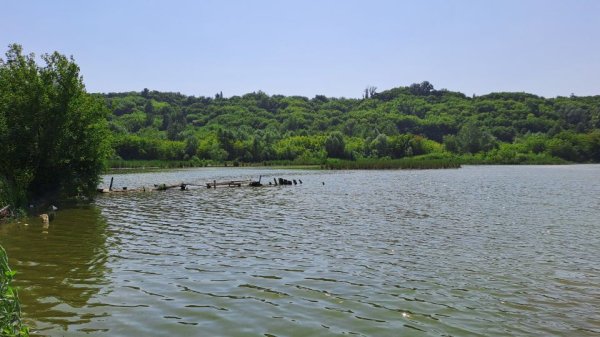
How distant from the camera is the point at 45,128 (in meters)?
34.2

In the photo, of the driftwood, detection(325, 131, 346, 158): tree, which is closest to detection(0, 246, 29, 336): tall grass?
the driftwood

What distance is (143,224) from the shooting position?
91.0 feet

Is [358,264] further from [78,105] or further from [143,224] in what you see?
[78,105]

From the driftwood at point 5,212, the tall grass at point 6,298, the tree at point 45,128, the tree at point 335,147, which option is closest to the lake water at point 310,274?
the driftwood at point 5,212

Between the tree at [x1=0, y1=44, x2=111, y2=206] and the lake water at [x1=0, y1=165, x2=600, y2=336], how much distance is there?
5.83 metres

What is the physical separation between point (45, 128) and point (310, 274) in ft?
88.6

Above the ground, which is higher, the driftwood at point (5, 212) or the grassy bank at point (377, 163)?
the grassy bank at point (377, 163)

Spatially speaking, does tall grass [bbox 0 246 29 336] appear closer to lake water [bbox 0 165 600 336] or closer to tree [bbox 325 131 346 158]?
lake water [bbox 0 165 600 336]

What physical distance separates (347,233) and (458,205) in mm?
16882

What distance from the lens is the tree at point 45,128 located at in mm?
32719

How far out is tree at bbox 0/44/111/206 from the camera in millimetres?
32719

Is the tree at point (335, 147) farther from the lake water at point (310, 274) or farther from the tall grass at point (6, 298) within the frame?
the tall grass at point (6, 298)

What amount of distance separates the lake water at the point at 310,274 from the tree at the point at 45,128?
5.83 meters

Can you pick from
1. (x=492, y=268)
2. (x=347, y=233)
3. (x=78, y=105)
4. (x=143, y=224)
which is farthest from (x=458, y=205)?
(x=78, y=105)
